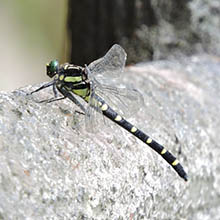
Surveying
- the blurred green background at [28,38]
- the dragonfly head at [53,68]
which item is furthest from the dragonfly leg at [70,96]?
the blurred green background at [28,38]

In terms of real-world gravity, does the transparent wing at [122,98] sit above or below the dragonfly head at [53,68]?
below

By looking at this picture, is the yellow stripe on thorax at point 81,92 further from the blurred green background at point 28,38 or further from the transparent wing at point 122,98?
the blurred green background at point 28,38

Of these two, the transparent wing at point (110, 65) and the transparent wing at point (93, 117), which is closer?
the transparent wing at point (93, 117)

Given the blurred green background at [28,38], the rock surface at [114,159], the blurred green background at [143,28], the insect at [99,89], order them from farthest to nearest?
the blurred green background at [28,38] → the blurred green background at [143,28] → the insect at [99,89] → the rock surface at [114,159]

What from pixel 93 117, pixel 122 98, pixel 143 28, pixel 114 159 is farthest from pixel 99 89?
pixel 143 28

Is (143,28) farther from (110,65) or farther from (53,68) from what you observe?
(53,68)

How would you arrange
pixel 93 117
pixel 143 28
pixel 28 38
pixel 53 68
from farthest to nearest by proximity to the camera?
pixel 28 38
pixel 143 28
pixel 53 68
pixel 93 117

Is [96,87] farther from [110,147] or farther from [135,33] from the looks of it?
[135,33]
